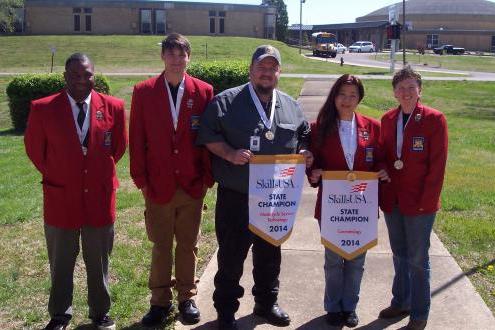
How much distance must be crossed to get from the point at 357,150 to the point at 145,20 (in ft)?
245

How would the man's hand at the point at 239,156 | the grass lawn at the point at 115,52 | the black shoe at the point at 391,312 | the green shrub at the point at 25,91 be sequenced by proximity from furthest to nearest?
the grass lawn at the point at 115,52 → the green shrub at the point at 25,91 → the black shoe at the point at 391,312 → the man's hand at the point at 239,156

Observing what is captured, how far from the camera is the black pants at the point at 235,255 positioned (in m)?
3.99

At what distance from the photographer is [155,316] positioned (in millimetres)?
4234

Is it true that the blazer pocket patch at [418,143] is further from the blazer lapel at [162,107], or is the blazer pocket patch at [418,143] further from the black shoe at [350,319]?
the blazer lapel at [162,107]

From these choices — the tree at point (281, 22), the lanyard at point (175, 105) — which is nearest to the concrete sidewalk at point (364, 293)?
the lanyard at point (175, 105)

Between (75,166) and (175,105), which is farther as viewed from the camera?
(175,105)

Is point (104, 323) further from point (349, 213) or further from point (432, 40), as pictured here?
point (432, 40)

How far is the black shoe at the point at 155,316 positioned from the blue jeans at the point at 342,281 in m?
1.23

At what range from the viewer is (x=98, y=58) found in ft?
151

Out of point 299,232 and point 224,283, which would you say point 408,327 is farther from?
point 299,232

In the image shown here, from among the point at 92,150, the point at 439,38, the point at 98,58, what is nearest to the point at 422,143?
the point at 92,150

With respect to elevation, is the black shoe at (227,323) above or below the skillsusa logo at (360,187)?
below

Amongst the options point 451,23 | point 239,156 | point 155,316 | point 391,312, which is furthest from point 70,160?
point 451,23

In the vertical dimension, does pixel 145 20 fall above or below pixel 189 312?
above
